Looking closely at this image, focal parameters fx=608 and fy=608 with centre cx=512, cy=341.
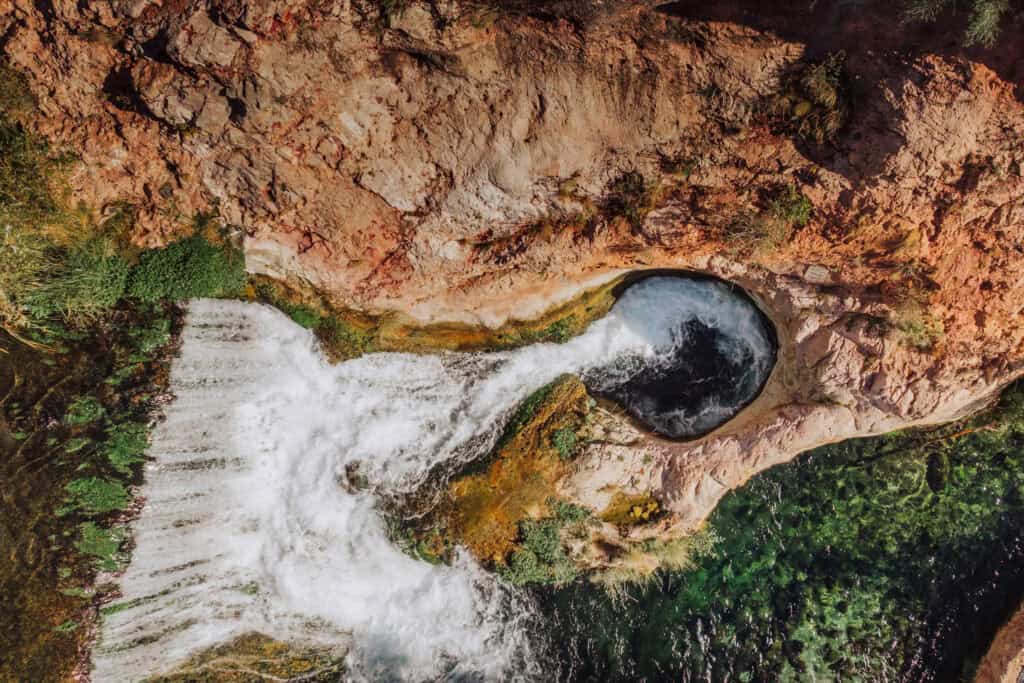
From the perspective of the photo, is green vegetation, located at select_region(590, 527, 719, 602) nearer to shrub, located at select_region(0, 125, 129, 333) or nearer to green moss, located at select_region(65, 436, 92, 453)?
green moss, located at select_region(65, 436, 92, 453)

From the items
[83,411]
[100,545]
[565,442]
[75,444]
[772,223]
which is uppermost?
[772,223]

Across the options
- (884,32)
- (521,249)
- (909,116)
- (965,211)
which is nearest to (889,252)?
(965,211)

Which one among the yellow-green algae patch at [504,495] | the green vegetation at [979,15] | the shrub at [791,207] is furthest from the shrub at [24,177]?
the green vegetation at [979,15]

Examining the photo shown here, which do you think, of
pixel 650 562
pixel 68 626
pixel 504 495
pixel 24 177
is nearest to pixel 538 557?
pixel 504 495

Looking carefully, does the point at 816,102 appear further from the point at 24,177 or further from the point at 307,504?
the point at 24,177

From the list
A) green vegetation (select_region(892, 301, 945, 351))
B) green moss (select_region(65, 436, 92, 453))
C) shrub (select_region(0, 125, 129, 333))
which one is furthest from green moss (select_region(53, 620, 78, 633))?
green vegetation (select_region(892, 301, 945, 351))
